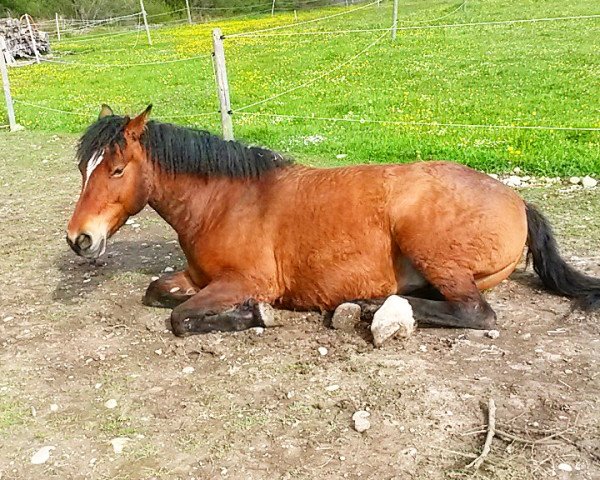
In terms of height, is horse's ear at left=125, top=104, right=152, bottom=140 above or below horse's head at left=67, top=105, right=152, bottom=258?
above

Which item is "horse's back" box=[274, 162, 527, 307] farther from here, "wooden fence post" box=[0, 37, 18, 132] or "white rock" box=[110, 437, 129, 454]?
"wooden fence post" box=[0, 37, 18, 132]

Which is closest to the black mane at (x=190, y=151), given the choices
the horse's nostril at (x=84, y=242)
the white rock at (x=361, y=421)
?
the horse's nostril at (x=84, y=242)

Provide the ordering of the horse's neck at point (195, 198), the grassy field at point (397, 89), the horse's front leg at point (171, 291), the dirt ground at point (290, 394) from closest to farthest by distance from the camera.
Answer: the dirt ground at point (290, 394) < the horse's neck at point (195, 198) < the horse's front leg at point (171, 291) < the grassy field at point (397, 89)

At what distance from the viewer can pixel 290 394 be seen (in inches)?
145

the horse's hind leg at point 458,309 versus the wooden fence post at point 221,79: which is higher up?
the wooden fence post at point 221,79

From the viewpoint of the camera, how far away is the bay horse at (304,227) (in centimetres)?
432

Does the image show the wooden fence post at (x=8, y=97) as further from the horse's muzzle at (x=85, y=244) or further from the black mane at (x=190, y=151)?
Result: the horse's muzzle at (x=85, y=244)

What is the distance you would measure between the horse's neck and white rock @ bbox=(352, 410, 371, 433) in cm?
191

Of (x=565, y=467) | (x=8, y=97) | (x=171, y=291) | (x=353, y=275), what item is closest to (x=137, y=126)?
(x=171, y=291)

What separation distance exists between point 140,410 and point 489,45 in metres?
19.6

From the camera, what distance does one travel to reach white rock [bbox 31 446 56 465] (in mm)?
3273

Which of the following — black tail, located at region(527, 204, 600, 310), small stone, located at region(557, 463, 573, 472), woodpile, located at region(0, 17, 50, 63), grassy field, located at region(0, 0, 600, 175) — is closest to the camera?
small stone, located at region(557, 463, 573, 472)

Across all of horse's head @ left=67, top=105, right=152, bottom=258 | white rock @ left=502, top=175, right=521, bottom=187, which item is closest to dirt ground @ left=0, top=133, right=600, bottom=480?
horse's head @ left=67, top=105, right=152, bottom=258

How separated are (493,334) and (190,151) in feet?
8.02
